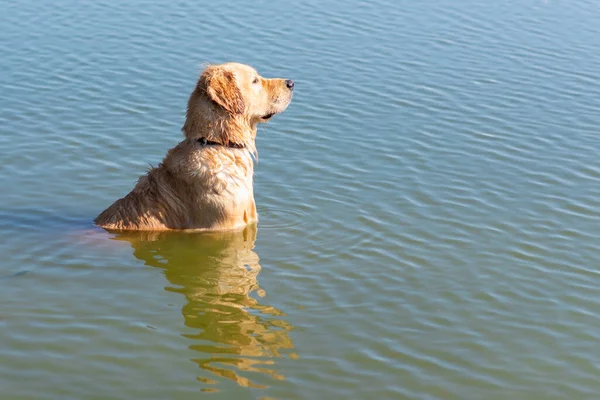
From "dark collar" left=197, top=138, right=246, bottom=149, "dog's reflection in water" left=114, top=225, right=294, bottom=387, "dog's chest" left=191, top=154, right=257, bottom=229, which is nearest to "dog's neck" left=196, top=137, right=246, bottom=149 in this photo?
"dark collar" left=197, top=138, right=246, bottom=149

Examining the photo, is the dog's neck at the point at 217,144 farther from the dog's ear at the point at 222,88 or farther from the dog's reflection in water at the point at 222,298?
the dog's reflection in water at the point at 222,298

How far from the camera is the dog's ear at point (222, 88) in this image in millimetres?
9344

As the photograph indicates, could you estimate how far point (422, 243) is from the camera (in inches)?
395

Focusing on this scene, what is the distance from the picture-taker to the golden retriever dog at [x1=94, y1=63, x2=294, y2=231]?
372 inches

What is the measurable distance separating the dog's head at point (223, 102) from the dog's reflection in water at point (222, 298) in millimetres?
1134

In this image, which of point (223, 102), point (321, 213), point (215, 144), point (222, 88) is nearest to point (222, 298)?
point (215, 144)

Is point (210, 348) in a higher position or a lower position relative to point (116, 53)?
lower

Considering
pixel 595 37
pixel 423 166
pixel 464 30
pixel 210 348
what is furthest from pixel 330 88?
pixel 210 348

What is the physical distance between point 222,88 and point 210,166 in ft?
2.60

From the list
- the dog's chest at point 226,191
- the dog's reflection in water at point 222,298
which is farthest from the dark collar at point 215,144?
the dog's reflection in water at point 222,298

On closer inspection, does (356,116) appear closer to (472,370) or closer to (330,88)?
(330,88)

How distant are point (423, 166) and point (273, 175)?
74.9 inches

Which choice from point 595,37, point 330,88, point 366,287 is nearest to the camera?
point 366,287

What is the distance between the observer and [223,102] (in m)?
9.39
